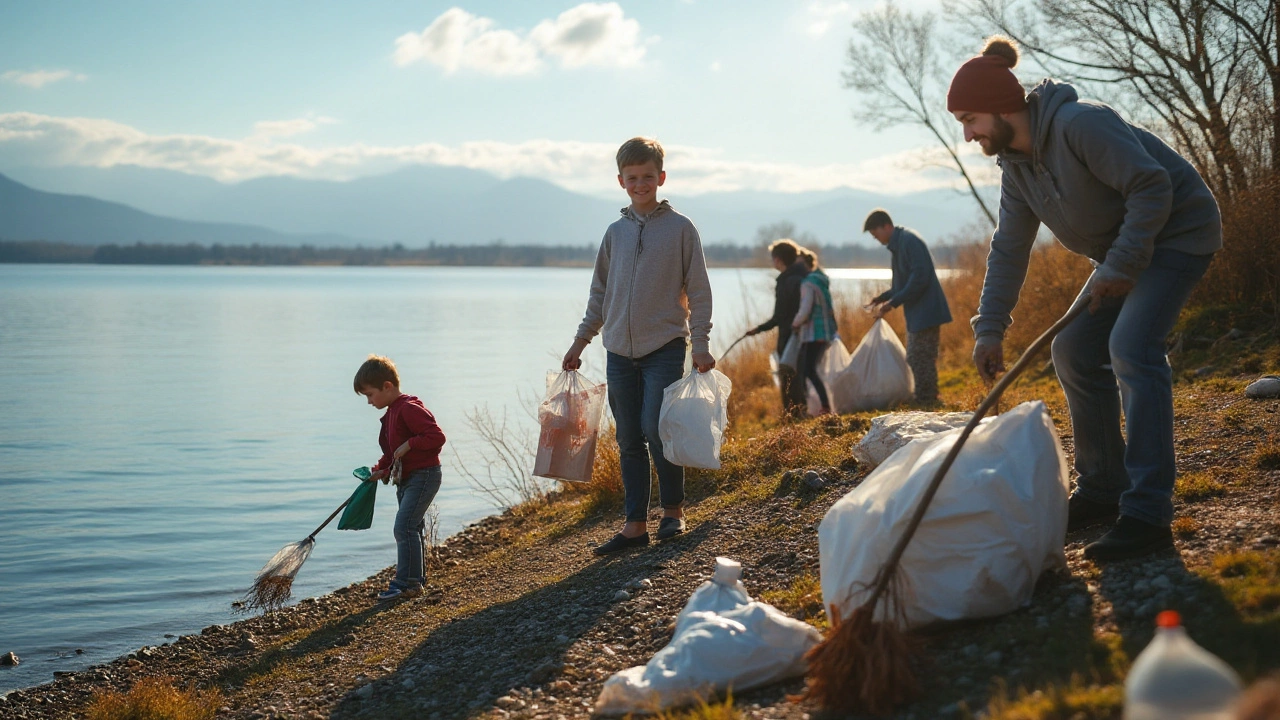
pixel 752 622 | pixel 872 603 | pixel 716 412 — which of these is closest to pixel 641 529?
pixel 716 412

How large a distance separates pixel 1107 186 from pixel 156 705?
4.68 metres

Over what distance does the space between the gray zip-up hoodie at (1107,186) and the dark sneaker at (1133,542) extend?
0.91 m

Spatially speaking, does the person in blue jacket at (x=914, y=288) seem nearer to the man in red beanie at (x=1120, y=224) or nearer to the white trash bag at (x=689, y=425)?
the white trash bag at (x=689, y=425)

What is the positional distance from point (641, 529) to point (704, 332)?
1.26 meters

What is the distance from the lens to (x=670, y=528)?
5.92 meters

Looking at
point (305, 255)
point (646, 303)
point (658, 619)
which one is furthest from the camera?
point (305, 255)

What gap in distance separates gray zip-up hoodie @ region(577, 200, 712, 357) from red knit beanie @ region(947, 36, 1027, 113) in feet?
6.70

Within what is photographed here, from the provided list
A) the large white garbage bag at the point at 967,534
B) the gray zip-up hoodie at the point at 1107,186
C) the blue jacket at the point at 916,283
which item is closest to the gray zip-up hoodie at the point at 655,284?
the gray zip-up hoodie at the point at 1107,186

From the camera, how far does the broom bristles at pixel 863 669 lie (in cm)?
284

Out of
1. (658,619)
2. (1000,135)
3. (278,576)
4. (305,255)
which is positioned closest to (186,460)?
(278,576)

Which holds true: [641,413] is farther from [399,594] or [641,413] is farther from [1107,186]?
[1107,186]

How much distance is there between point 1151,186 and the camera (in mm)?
3477

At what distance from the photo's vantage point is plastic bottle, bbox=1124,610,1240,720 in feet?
6.09

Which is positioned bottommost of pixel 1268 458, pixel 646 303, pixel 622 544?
pixel 622 544
